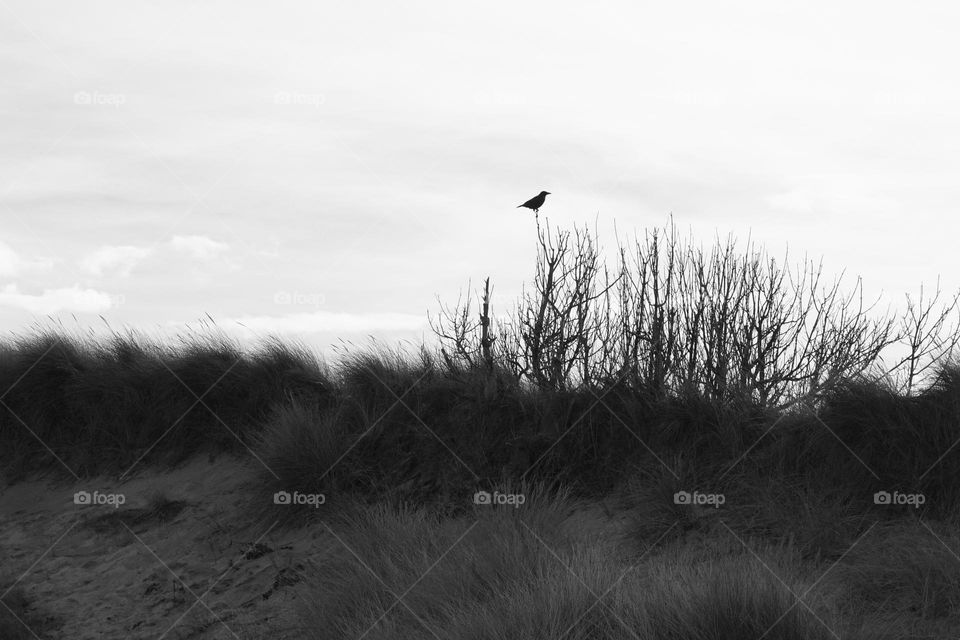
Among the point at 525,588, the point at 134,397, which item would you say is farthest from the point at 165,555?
the point at 525,588

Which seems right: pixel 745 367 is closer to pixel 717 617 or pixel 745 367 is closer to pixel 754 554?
pixel 754 554

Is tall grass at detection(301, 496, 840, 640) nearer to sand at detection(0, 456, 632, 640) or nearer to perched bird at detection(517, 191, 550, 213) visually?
sand at detection(0, 456, 632, 640)

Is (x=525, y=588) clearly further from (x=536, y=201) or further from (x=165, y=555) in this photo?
(x=536, y=201)

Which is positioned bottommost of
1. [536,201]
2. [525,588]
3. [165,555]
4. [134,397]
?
[165,555]

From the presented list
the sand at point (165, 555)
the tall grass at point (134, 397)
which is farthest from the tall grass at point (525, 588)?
the tall grass at point (134, 397)

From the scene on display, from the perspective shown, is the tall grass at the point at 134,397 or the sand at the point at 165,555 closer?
the sand at the point at 165,555

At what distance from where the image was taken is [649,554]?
6.49 meters

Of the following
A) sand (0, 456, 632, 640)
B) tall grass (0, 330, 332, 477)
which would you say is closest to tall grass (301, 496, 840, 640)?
sand (0, 456, 632, 640)

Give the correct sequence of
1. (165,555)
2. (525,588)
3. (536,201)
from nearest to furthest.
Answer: (525,588) < (165,555) < (536,201)

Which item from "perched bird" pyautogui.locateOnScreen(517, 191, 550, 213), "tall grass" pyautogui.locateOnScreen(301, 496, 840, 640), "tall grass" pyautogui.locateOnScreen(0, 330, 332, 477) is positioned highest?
"perched bird" pyautogui.locateOnScreen(517, 191, 550, 213)

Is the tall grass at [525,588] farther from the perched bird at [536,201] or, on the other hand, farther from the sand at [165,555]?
the perched bird at [536,201]

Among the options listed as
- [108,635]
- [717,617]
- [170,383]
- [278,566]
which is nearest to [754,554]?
[717,617]

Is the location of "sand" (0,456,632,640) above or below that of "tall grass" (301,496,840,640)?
below

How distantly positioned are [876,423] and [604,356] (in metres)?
3.35
